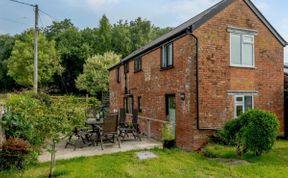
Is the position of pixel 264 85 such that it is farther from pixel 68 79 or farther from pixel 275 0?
pixel 68 79

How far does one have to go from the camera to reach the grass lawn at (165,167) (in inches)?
264

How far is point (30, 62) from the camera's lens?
3444cm

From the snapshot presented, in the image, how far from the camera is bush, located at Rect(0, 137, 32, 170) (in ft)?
21.1

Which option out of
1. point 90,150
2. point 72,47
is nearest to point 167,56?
point 90,150

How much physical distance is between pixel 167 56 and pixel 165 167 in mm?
6300

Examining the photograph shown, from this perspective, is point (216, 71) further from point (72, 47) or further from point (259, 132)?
point (72, 47)

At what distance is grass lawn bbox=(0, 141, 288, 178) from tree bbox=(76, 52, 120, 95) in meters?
22.5

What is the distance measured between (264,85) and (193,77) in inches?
158

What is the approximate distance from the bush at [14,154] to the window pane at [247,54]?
9344mm

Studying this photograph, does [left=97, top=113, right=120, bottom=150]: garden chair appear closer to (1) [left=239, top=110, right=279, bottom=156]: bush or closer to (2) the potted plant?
(2) the potted plant

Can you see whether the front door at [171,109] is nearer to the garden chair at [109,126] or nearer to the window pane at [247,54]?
the garden chair at [109,126]

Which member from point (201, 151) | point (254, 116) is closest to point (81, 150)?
point (201, 151)

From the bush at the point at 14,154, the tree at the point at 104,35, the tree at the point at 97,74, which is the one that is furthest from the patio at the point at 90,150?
the tree at the point at 104,35

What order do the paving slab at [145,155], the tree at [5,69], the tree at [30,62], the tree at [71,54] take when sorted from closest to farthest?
the paving slab at [145,155]
the tree at [30,62]
the tree at [71,54]
the tree at [5,69]
